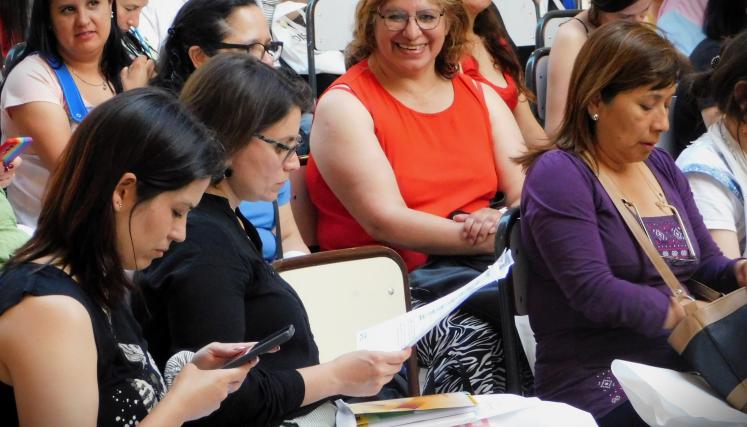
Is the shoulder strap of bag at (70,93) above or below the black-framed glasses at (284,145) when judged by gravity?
below

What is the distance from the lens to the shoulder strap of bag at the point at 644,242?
2498 mm

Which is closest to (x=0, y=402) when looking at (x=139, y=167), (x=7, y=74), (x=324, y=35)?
(x=139, y=167)

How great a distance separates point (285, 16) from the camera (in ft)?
16.8

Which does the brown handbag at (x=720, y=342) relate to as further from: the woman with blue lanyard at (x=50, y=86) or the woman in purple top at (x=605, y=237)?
the woman with blue lanyard at (x=50, y=86)

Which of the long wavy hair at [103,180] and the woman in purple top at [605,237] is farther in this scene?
the woman in purple top at [605,237]

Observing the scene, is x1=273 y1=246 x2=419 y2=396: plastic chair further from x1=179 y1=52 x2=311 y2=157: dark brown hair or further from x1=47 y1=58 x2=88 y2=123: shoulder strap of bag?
x1=47 y1=58 x2=88 y2=123: shoulder strap of bag

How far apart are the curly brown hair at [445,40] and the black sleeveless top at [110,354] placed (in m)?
1.78

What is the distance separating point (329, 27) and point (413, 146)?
1561 mm

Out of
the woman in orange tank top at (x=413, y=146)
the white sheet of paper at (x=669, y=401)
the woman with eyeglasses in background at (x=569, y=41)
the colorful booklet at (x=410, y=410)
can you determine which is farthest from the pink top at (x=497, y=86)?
the colorful booklet at (x=410, y=410)

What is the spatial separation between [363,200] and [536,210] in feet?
2.43

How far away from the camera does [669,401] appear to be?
85.7 inches

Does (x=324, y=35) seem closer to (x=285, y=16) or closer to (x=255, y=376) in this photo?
(x=285, y=16)

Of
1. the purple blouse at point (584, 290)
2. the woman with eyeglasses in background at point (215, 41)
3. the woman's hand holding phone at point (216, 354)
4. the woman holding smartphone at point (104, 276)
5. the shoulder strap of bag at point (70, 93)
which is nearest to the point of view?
the woman holding smartphone at point (104, 276)

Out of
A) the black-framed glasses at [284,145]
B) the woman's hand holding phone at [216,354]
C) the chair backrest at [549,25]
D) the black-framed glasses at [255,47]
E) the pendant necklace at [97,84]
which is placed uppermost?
the black-framed glasses at [284,145]
